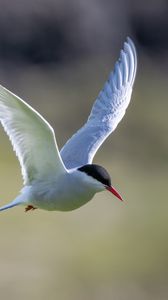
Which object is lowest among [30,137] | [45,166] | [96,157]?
[96,157]

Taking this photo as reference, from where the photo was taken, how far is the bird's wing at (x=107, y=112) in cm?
998

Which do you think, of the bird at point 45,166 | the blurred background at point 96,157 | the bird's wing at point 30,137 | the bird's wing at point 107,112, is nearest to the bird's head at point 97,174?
the bird at point 45,166

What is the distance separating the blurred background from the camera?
48.1 feet

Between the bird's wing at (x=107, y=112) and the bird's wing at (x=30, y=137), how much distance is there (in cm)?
63

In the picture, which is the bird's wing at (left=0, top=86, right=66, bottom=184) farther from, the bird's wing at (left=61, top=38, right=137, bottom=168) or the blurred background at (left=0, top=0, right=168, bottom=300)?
the blurred background at (left=0, top=0, right=168, bottom=300)

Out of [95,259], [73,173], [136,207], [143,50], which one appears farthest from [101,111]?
[143,50]

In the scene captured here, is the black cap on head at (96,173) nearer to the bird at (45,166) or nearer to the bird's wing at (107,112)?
the bird at (45,166)

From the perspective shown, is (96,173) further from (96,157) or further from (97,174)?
(96,157)

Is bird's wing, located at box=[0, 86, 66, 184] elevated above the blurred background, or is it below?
above

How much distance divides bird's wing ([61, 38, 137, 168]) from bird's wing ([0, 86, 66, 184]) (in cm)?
63

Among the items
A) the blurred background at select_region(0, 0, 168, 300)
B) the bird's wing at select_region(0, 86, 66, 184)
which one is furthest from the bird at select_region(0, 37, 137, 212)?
the blurred background at select_region(0, 0, 168, 300)

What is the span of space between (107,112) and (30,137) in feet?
5.97

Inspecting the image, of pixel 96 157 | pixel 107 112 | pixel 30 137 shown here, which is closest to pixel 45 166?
pixel 30 137

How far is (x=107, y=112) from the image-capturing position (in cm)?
1071
